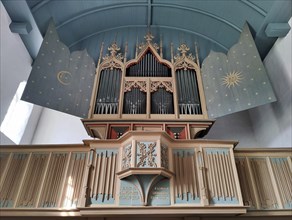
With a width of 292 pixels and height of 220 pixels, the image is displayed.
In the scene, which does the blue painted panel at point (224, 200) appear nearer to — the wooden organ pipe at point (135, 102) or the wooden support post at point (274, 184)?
the wooden support post at point (274, 184)

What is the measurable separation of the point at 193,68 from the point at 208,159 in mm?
3371

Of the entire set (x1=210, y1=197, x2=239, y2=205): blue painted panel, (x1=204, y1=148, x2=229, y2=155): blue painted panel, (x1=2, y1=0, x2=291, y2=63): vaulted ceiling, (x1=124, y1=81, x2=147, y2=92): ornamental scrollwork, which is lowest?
(x1=210, y1=197, x2=239, y2=205): blue painted panel

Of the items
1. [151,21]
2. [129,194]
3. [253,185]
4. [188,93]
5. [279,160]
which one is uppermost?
[151,21]

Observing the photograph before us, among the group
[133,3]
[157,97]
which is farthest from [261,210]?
[133,3]

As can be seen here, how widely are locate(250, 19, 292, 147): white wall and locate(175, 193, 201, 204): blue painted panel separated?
11.6 ft

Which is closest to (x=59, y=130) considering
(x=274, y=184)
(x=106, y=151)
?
(x=106, y=151)

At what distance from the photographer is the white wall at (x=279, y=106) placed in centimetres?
694

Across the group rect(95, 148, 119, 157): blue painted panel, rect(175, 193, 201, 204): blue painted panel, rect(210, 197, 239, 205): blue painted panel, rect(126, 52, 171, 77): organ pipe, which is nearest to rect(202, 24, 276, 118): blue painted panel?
rect(126, 52, 171, 77): organ pipe

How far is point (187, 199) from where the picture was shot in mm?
4879

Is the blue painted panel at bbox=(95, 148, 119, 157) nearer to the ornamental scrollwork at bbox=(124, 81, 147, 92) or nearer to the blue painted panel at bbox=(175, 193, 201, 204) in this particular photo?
the blue painted panel at bbox=(175, 193, 201, 204)

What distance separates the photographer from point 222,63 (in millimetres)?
7633

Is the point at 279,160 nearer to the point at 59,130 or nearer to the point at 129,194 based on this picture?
the point at 129,194

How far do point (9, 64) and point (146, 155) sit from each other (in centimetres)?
539

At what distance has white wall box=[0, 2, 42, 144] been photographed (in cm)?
723
